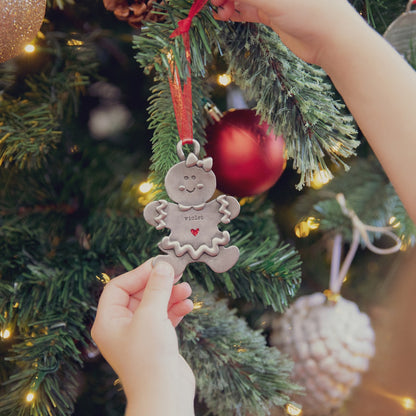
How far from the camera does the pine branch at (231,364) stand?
502mm

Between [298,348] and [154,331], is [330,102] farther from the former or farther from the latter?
[298,348]

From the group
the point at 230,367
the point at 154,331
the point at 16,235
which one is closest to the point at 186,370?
the point at 154,331

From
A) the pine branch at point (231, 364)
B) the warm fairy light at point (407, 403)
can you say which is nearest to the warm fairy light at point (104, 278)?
the pine branch at point (231, 364)

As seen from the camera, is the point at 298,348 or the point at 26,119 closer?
the point at 26,119

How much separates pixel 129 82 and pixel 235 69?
30 centimetres

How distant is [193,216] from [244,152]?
0.55 feet

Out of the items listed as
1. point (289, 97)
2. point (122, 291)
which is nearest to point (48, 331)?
point (122, 291)

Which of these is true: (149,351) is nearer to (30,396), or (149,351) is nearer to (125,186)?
(30,396)

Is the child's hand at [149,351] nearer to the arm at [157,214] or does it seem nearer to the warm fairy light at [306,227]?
the arm at [157,214]

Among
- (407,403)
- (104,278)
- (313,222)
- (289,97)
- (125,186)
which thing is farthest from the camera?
(407,403)

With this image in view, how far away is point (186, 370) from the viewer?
1.03ft

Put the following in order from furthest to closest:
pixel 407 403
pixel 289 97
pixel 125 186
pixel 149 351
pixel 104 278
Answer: pixel 407 403 < pixel 125 186 < pixel 104 278 < pixel 289 97 < pixel 149 351

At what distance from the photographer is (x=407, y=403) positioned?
3.17ft

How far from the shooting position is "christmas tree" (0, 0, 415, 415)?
15.8 inches
